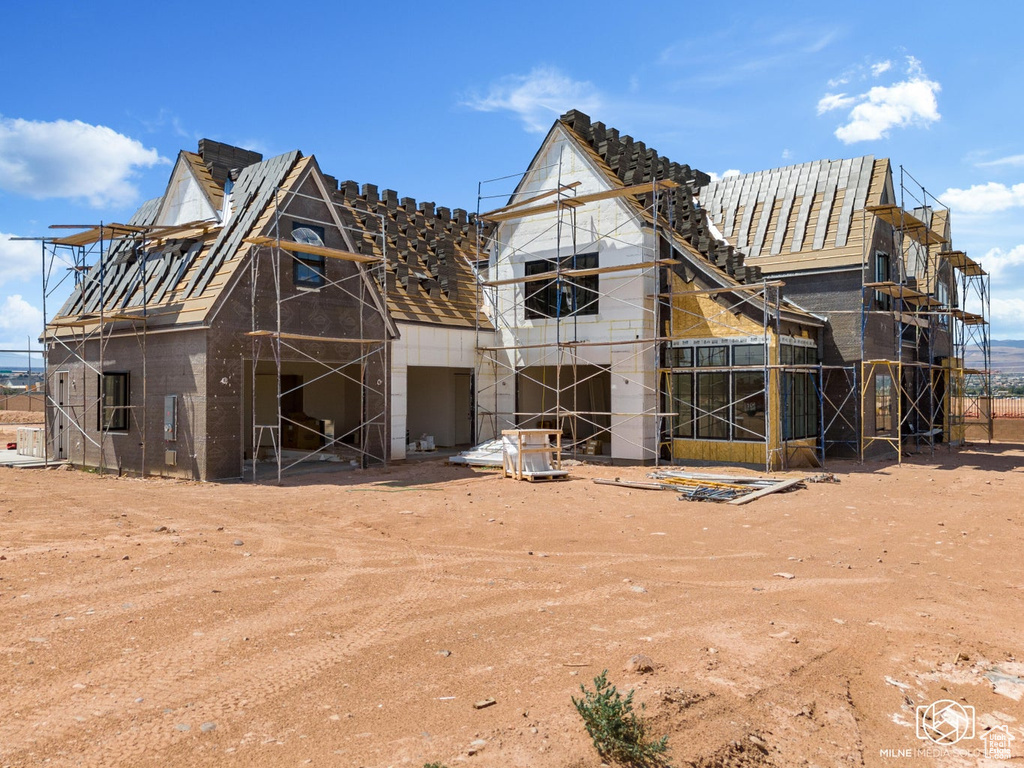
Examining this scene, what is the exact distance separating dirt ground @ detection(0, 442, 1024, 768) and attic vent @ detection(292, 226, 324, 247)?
330 inches

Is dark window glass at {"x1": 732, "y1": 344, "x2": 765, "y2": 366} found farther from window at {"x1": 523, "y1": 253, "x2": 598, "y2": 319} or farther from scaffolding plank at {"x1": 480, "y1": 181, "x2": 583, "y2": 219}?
scaffolding plank at {"x1": 480, "y1": 181, "x2": 583, "y2": 219}

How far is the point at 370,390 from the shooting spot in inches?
798

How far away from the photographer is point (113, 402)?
19.2 meters

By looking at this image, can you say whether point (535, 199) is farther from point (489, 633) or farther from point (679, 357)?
point (489, 633)

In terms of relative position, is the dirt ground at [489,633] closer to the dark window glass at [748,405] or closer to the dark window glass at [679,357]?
the dark window glass at [748,405]

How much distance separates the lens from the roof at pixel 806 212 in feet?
74.0

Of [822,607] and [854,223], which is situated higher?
[854,223]

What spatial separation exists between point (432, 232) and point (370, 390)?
8610 millimetres

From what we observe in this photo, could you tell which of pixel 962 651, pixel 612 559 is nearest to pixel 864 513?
pixel 612 559

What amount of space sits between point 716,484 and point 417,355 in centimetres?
974

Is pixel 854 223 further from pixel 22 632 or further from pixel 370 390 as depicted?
pixel 22 632

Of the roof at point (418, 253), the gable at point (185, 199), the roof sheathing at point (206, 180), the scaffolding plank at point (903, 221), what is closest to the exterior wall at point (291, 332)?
the roof at point (418, 253)

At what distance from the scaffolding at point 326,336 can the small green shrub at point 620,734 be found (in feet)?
43.7

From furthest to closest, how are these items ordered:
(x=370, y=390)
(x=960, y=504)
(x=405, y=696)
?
(x=370, y=390) < (x=960, y=504) < (x=405, y=696)
